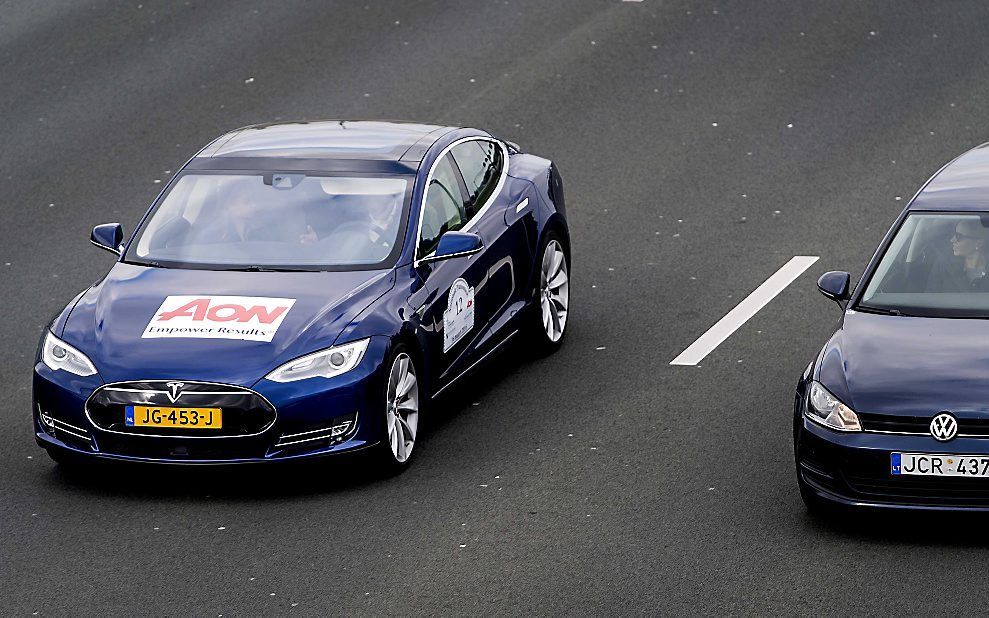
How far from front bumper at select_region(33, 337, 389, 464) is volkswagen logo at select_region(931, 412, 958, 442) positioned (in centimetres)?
300

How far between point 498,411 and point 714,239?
3969 mm

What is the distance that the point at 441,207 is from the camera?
1134 centimetres

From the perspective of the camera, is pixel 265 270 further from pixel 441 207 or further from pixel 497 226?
pixel 497 226

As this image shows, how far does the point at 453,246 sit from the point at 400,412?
3.59 ft

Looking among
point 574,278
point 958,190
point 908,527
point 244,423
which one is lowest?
point 574,278

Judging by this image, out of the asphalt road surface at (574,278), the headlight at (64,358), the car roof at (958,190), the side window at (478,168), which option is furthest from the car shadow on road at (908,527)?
the headlight at (64,358)

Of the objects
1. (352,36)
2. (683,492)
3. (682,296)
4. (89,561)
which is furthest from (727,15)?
(89,561)

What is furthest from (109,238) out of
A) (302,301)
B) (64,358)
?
(302,301)

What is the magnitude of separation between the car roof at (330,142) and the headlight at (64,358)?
6.57 feet

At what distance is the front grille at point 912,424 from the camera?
8539 millimetres

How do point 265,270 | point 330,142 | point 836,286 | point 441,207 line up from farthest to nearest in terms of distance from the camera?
point 330,142 → point 441,207 → point 265,270 → point 836,286

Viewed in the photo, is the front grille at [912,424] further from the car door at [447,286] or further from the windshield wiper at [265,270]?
the windshield wiper at [265,270]

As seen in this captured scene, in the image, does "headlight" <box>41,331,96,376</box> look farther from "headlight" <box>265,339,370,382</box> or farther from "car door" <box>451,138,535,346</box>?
"car door" <box>451,138,535,346</box>

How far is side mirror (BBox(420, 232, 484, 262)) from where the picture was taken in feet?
35.0
